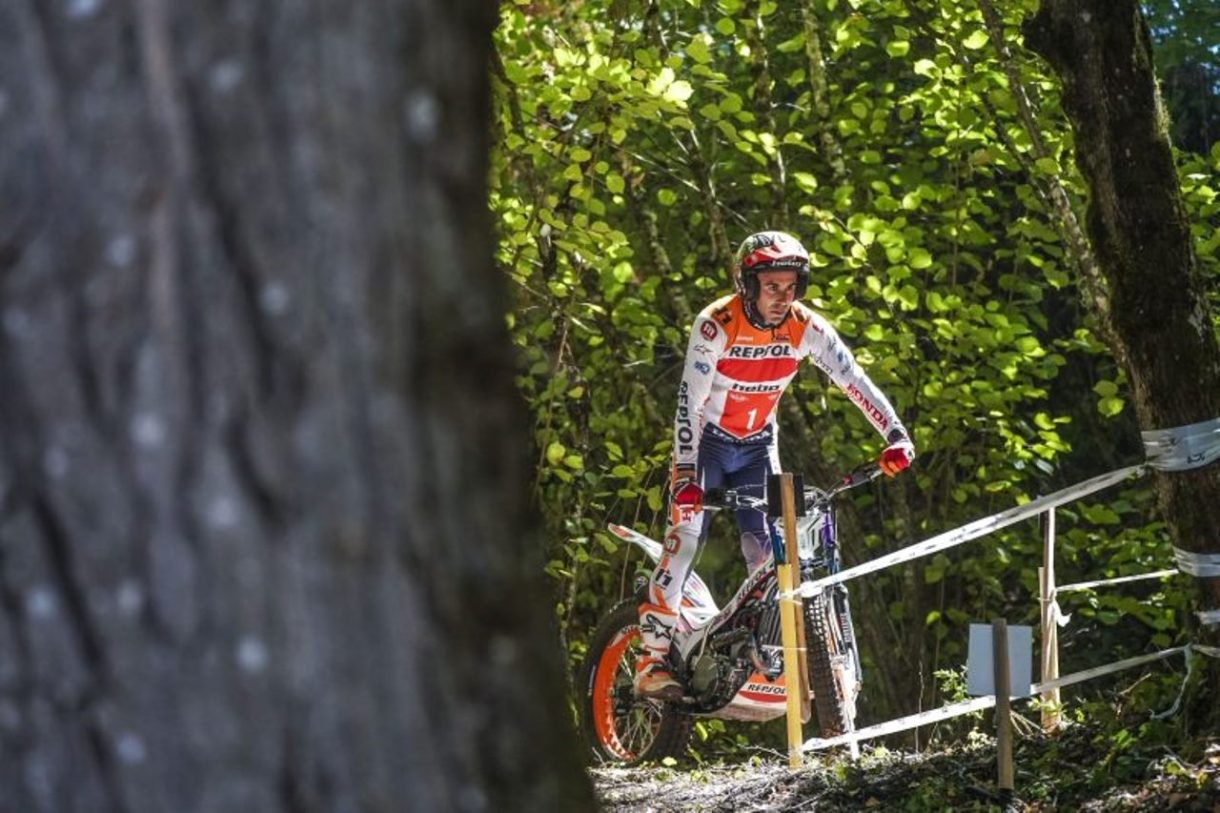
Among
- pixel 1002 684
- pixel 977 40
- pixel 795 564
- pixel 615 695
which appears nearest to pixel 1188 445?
pixel 1002 684

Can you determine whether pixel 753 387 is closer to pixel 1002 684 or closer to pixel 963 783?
pixel 963 783

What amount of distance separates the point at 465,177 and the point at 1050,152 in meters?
9.61

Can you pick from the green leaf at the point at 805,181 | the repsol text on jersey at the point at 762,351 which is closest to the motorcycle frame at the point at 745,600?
the repsol text on jersey at the point at 762,351

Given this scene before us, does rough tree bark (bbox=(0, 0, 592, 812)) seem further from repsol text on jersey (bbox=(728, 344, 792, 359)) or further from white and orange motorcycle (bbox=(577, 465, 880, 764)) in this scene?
repsol text on jersey (bbox=(728, 344, 792, 359))

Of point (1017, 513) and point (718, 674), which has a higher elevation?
point (1017, 513)

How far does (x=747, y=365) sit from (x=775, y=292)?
40cm

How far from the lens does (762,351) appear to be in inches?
341

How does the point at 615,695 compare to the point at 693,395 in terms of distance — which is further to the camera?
the point at 615,695

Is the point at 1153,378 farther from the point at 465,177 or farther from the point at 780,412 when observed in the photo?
the point at 780,412

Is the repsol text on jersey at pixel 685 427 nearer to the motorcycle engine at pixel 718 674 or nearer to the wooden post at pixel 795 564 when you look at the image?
the wooden post at pixel 795 564

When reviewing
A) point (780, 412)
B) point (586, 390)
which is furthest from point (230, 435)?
point (780, 412)

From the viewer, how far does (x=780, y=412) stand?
13.5 meters

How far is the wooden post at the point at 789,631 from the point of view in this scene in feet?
27.1

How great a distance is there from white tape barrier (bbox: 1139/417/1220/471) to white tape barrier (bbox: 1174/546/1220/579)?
0.26 metres
